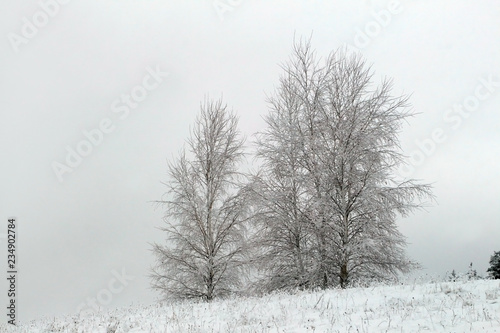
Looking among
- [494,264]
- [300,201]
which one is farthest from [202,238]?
[494,264]

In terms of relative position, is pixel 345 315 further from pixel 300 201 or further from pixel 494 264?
pixel 494 264

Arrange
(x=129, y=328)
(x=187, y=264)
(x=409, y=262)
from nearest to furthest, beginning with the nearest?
(x=129, y=328), (x=409, y=262), (x=187, y=264)

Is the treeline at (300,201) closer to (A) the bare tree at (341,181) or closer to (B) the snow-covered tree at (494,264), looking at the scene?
(A) the bare tree at (341,181)

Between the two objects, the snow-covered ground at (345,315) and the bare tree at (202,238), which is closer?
the snow-covered ground at (345,315)

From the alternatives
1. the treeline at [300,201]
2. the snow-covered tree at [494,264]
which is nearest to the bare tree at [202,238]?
the treeline at [300,201]

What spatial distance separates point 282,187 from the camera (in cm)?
1653

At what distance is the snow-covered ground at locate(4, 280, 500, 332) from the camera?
7125 mm

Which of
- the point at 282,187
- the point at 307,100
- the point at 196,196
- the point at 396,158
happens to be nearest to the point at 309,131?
the point at 307,100

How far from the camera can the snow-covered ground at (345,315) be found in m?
7.12

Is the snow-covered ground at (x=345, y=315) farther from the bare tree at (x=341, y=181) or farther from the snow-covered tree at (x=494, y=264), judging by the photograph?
the snow-covered tree at (x=494, y=264)

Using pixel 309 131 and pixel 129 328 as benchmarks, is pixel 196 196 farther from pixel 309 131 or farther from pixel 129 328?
pixel 129 328

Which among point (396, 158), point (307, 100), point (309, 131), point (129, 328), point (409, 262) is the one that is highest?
point (307, 100)

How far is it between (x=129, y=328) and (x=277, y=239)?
26.9 feet

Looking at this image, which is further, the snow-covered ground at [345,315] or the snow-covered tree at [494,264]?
the snow-covered tree at [494,264]
